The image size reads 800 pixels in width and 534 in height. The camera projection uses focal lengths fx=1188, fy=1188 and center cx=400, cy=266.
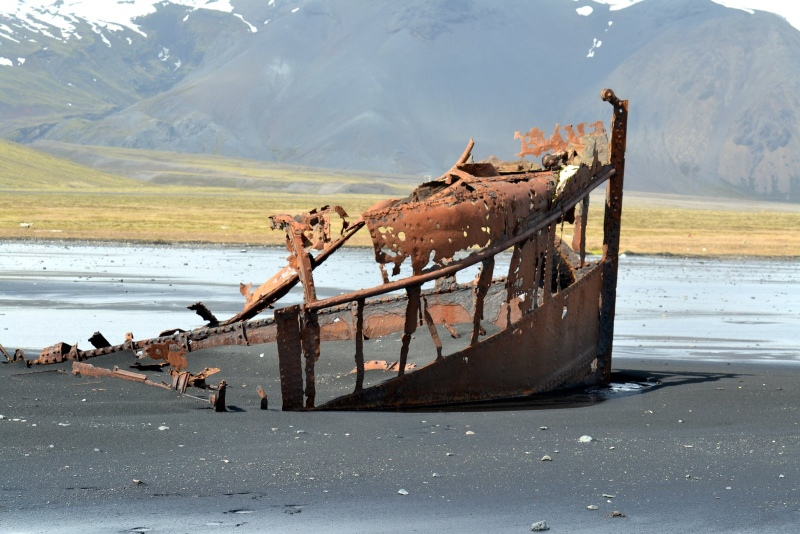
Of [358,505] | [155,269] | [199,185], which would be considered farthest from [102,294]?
[199,185]

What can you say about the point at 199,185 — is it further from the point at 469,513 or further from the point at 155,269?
the point at 469,513

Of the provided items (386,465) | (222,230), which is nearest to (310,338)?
(386,465)

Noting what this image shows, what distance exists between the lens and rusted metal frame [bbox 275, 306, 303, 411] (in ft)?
29.9

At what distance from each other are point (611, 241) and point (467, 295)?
2.09m

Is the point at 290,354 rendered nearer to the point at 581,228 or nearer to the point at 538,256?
the point at 538,256

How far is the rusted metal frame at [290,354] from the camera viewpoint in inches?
359

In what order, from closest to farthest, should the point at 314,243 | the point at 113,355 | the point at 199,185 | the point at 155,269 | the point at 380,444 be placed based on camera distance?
the point at 380,444 → the point at 314,243 → the point at 113,355 → the point at 155,269 → the point at 199,185

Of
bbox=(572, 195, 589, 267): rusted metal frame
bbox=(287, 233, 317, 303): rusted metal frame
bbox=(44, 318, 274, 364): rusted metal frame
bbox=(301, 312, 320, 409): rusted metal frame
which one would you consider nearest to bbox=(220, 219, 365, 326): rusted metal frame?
bbox=(44, 318, 274, 364): rusted metal frame

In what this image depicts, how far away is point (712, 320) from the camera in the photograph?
19.0 metres

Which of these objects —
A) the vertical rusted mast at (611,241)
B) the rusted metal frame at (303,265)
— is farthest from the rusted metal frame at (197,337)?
the vertical rusted mast at (611,241)

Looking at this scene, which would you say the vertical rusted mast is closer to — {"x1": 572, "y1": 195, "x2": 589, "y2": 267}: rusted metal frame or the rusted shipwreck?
the rusted shipwreck

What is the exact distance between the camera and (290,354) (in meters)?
9.17

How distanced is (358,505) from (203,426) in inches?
94.3

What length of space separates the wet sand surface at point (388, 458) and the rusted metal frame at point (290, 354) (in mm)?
226
